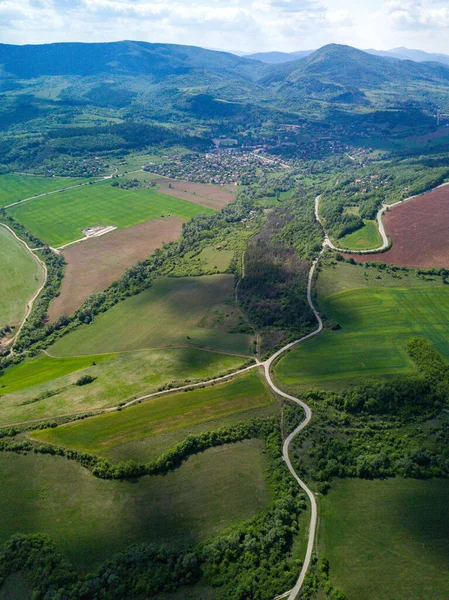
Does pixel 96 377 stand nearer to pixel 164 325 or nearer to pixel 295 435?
pixel 164 325

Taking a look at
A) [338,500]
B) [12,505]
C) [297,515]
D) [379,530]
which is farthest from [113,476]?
[379,530]

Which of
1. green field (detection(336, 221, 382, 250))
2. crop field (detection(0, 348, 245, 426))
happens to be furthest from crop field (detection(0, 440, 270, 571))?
green field (detection(336, 221, 382, 250))

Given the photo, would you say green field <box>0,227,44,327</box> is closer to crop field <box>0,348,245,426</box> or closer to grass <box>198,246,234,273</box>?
crop field <box>0,348,245,426</box>

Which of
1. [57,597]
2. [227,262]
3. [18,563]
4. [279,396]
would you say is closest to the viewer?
[57,597]

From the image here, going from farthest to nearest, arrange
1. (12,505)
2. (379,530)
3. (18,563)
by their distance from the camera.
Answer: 1. (12,505)
2. (379,530)
3. (18,563)

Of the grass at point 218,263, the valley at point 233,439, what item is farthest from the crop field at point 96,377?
the grass at point 218,263

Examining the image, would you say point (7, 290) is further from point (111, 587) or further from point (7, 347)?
point (111, 587)
